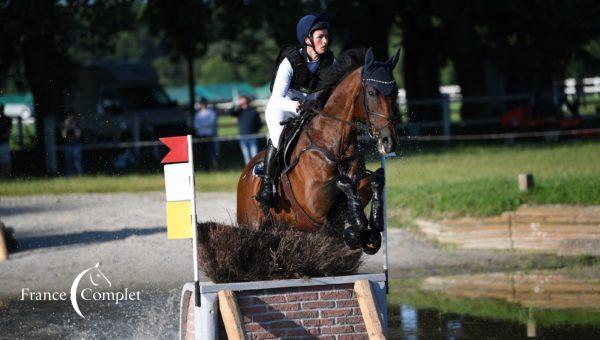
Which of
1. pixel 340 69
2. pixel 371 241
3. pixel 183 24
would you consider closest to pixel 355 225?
pixel 371 241

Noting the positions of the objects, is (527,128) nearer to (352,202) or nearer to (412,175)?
(412,175)

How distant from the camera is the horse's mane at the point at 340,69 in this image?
8977 millimetres

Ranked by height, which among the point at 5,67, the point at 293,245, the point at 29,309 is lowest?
the point at 29,309

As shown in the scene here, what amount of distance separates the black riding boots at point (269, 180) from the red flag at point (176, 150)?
145 cm

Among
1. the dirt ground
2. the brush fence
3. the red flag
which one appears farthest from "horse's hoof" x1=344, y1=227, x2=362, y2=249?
the dirt ground

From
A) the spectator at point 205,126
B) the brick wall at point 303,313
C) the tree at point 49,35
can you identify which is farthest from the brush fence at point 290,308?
the tree at point 49,35

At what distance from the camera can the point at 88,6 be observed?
27031 mm

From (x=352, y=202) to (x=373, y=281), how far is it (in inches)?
26.2

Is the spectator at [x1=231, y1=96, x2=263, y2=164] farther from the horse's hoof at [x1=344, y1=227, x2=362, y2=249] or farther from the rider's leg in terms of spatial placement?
the horse's hoof at [x1=344, y1=227, x2=362, y2=249]

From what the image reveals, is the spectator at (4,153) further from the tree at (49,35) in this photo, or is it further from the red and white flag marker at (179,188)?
the red and white flag marker at (179,188)

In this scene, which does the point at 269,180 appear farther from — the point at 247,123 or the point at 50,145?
the point at 50,145

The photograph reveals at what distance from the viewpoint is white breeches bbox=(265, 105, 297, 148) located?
9.33m

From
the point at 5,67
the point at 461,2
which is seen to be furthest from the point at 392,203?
the point at 5,67

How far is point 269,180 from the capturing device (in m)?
9.22
